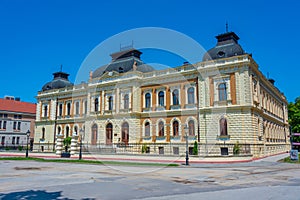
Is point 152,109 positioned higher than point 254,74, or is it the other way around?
point 254,74

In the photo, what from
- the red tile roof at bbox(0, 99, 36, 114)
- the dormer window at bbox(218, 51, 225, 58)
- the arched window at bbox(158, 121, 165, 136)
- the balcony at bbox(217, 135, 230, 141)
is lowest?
the balcony at bbox(217, 135, 230, 141)

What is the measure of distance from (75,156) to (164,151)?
1034 centimetres

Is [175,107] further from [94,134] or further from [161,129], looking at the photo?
[94,134]

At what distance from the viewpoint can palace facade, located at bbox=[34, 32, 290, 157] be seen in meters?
28.3

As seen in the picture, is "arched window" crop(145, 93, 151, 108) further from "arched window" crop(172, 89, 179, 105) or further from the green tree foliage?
the green tree foliage

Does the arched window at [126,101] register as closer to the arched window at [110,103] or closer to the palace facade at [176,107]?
the palace facade at [176,107]

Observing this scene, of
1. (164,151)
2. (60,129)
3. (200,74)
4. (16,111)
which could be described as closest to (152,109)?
(164,151)

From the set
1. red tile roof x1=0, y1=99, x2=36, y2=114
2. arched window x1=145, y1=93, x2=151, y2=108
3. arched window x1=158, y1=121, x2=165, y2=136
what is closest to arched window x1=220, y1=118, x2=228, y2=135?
arched window x1=158, y1=121, x2=165, y2=136

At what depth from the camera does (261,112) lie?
31031 mm

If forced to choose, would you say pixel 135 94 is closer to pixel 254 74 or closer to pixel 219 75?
pixel 219 75

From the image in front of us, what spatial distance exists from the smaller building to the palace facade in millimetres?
11326

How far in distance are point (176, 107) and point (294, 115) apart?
1250 inches

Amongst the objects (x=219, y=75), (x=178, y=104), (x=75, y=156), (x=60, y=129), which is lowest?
(x=75, y=156)

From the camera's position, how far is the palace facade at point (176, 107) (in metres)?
28.3
